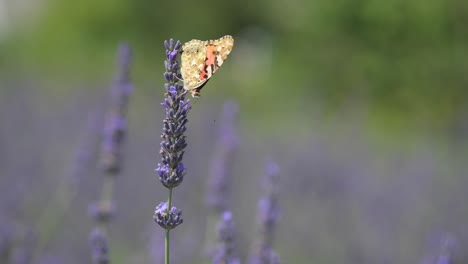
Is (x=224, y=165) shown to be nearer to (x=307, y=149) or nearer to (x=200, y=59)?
(x=200, y=59)

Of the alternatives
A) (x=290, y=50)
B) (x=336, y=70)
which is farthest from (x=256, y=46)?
(x=336, y=70)

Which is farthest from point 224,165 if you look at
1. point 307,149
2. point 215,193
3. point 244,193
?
point 307,149

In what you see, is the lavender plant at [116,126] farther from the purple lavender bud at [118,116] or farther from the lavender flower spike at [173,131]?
the lavender flower spike at [173,131]

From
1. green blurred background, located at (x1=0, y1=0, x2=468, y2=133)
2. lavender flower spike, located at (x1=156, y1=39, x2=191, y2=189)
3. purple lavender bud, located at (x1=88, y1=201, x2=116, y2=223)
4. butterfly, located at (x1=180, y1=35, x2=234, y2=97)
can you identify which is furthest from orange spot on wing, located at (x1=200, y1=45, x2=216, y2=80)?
green blurred background, located at (x1=0, y1=0, x2=468, y2=133)

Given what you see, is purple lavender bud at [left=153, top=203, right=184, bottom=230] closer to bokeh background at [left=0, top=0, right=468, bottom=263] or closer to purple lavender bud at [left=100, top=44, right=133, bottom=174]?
purple lavender bud at [left=100, top=44, right=133, bottom=174]

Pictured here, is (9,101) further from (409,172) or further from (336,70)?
(336,70)

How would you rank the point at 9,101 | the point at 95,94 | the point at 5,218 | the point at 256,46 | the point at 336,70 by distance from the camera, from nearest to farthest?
1. the point at 5,218
2. the point at 9,101
3. the point at 95,94
4. the point at 336,70
5. the point at 256,46

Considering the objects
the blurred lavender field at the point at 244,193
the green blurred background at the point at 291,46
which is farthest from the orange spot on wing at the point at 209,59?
the green blurred background at the point at 291,46
